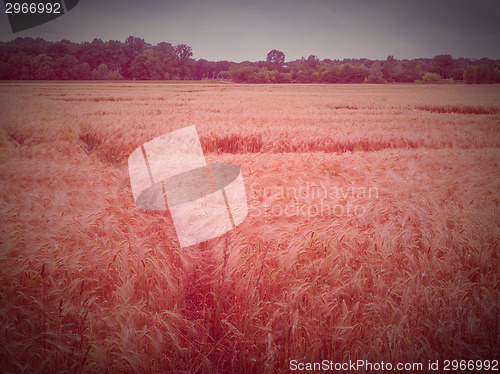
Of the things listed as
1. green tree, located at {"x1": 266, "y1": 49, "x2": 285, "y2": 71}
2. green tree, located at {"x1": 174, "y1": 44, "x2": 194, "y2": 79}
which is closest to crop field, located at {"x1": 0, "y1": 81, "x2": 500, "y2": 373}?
green tree, located at {"x1": 174, "y1": 44, "x2": 194, "y2": 79}

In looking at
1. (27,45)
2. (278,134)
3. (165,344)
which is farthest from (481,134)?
(27,45)

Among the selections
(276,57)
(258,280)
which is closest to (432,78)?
(276,57)

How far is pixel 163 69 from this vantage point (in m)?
55.7

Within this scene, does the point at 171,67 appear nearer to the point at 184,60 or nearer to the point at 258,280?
the point at 184,60

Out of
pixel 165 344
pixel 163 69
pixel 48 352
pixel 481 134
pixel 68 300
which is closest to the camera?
pixel 48 352

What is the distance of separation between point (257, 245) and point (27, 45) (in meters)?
43.4

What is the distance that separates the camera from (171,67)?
56.3 metres

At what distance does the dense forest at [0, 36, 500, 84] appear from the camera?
37.9m

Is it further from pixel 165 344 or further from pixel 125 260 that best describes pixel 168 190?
pixel 165 344

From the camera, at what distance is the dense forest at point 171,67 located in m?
37.9

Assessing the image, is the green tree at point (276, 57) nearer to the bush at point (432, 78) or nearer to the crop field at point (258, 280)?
the bush at point (432, 78)

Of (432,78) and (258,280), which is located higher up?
(432,78)

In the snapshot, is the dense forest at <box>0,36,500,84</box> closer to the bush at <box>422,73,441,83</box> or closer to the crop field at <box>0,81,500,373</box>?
the bush at <box>422,73,441,83</box>

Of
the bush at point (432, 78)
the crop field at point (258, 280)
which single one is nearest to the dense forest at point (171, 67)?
the bush at point (432, 78)
